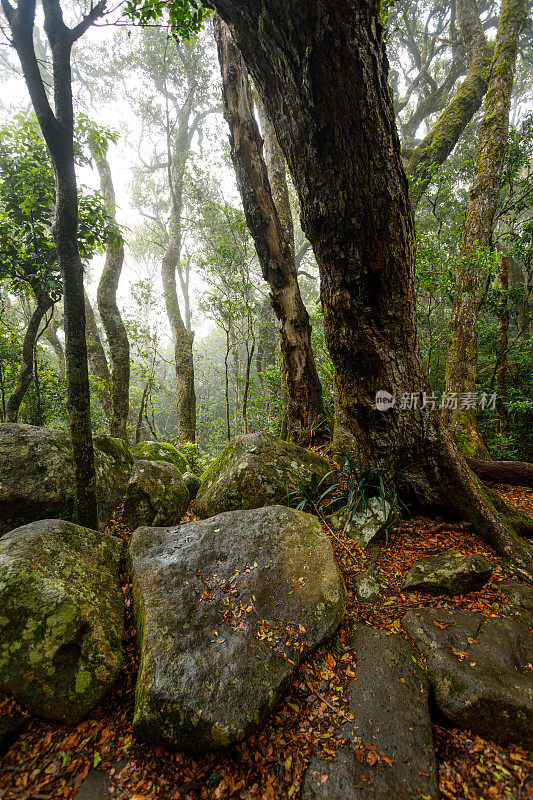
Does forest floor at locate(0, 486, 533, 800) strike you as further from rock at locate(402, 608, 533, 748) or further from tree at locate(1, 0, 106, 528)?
tree at locate(1, 0, 106, 528)

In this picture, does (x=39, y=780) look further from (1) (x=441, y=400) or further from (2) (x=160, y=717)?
(1) (x=441, y=400)

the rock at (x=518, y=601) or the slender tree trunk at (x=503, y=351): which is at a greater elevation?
the slender tree trunk at (x=503, y=351)

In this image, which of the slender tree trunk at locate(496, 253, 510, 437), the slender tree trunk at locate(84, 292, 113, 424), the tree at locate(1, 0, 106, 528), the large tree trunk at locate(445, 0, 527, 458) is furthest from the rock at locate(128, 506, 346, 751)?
the slender tree trunk at locate(84, 292, 113, 424)

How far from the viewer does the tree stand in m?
2.44

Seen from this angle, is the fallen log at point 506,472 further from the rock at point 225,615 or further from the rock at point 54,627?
the rock at point 54,627

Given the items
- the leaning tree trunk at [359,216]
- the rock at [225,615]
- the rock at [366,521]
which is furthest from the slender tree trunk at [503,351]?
the rock at [225,615]

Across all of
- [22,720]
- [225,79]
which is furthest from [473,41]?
[22,720]

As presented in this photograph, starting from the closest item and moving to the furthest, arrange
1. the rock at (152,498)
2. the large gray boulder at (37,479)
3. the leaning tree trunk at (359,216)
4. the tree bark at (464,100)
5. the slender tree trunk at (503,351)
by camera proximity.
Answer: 1. the leaning tree trunk at (359,216)
2. the large gray boulder at (37,479)
3. the rock at (152,498)
4. the slender tree trunk at (503,351)
5. the tree bark at (464,100)

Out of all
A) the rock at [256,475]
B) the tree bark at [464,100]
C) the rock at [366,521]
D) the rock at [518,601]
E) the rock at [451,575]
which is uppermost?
the tree bark at [464,100]

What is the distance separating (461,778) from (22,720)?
86.4 inches

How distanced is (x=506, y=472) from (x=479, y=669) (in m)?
3.26

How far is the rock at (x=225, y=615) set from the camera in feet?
5.37

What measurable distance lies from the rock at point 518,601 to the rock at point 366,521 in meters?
0.98

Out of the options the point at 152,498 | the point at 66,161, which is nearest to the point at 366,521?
the point at 152,498
